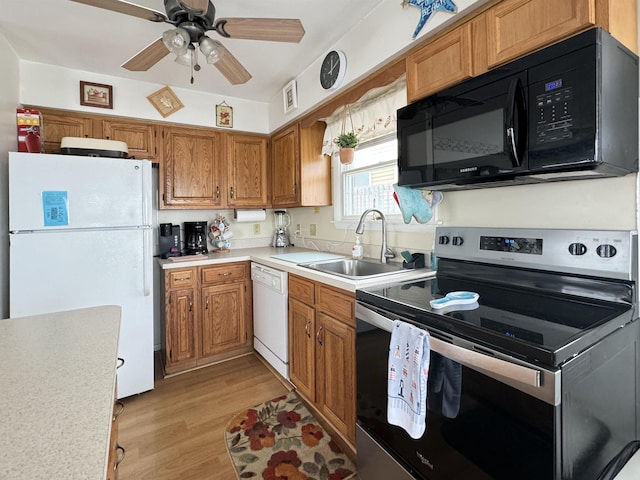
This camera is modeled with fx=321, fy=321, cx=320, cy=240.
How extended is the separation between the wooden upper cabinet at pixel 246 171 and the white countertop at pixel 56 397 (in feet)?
7.01

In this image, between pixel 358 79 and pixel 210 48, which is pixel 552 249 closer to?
pixel 358 79

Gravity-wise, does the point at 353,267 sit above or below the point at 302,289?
above

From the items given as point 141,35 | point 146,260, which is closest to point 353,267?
point 146,260

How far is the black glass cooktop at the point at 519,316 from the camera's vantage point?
81 cm

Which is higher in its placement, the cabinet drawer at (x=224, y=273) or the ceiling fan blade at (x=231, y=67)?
the ceiling fan blade at (x=231, y=67)

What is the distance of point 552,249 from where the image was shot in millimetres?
1246

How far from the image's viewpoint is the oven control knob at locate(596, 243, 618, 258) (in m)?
1.10

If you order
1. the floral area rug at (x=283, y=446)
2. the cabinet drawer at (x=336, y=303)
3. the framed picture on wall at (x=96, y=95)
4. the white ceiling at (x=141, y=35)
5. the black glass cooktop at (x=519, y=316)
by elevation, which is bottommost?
the floral area rug at (x=283, y=446)

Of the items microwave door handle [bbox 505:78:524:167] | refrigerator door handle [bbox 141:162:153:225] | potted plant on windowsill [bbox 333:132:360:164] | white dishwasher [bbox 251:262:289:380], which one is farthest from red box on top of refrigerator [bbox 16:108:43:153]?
microwave door handle [bbox 505:78:524:167]

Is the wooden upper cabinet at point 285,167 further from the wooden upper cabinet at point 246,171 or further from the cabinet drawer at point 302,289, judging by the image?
the cabinet drawer at point 302,289

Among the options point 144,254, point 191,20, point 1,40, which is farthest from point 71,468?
point 1,40

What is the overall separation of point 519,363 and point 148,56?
7.18 ft

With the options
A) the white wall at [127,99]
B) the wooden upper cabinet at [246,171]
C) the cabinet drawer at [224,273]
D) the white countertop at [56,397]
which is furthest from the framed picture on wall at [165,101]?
the white countertop at [56,397]

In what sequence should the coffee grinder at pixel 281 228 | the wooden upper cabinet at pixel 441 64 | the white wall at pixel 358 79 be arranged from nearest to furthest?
the white wall at pixel 358 79 → the wooden upper cabinet at pixel 441 64 → the coffee grinder at pixel 281 228
